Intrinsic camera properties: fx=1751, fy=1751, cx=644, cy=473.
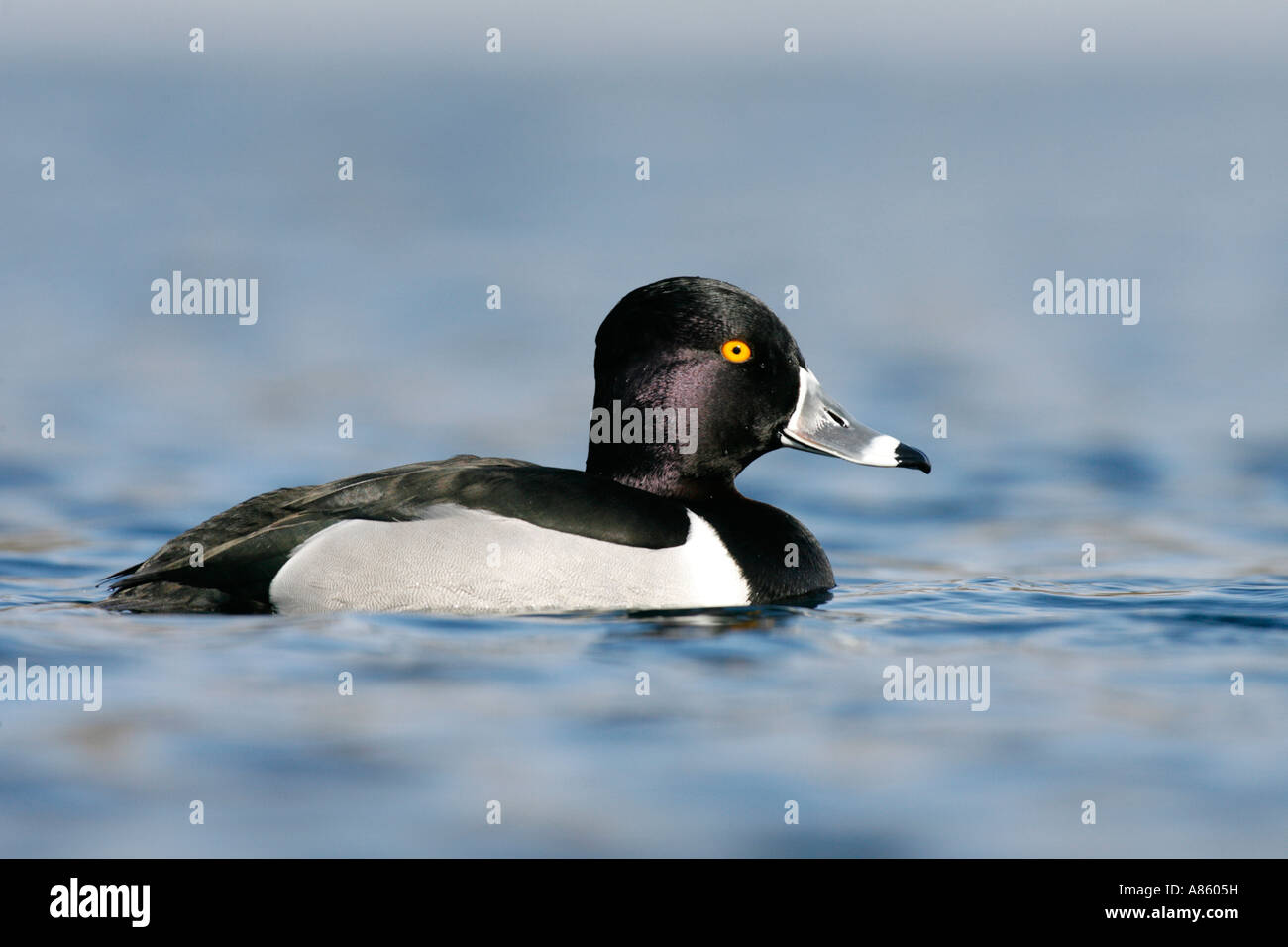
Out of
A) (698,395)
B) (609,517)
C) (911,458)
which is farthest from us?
(911,458)

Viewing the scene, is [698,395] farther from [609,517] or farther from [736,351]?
[609,517]

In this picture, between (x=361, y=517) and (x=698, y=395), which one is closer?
(x=361, y=517)

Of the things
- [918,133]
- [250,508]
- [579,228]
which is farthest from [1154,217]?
[250,508]

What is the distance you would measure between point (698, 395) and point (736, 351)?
0.85 ft

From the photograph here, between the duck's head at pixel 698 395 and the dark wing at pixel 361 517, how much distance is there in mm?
414

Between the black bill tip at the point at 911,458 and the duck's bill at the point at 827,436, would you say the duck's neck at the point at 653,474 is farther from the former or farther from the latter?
the black bill tip at the point at 911,458

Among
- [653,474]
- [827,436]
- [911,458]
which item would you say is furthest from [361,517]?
[911,458]

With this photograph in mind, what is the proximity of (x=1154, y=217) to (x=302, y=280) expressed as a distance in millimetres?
8616

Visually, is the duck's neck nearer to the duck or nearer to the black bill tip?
the duck

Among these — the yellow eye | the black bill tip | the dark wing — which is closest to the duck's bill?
the black bill tip

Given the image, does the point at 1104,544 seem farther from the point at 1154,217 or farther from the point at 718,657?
the point at 1154,217

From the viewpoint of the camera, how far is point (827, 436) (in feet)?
26.1

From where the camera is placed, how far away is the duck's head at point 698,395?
301 inches

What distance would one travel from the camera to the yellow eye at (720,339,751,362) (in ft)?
25.3
